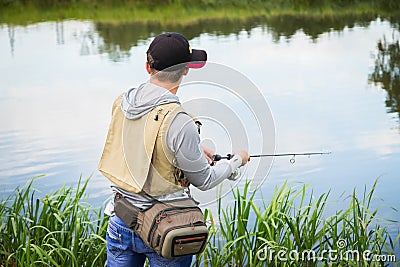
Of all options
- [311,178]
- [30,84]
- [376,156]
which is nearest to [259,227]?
[311,178]

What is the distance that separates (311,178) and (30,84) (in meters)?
5.25

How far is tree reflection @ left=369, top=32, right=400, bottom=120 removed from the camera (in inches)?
366

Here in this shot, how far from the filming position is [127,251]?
2.26m

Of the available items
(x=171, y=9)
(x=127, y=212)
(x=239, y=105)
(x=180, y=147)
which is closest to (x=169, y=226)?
(x=127, y=212)

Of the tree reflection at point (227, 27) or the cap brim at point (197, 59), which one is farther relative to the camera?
the tree reflection at point (227, 27)

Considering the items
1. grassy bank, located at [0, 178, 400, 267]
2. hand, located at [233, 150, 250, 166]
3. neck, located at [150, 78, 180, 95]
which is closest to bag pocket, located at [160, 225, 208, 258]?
hand, located at [233, 150, 250, 166]

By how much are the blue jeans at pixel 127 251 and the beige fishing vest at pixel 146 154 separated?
0.46 ft

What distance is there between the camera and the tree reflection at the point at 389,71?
929 cm

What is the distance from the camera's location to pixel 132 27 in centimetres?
1300

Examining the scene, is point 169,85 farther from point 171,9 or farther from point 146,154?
point 171,9

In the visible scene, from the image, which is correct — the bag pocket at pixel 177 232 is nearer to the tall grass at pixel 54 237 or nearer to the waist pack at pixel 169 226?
the waist pack at pixel 169 226

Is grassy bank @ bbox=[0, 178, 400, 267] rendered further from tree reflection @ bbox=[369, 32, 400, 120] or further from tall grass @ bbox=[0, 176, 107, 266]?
tree reflection @ bbox=[369, 32, 400, 120]

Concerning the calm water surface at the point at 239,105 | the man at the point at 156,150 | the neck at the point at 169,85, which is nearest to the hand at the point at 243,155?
the man at the point at 156,150

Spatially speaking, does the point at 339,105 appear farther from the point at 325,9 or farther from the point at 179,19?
the point at 325,9
